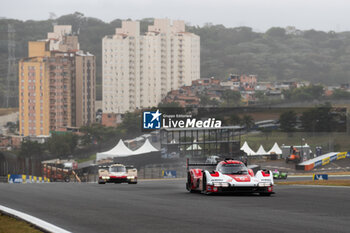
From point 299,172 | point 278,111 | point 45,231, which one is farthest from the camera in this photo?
point 278,111

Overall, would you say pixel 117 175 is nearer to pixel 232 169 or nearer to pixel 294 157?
pixel 232 169

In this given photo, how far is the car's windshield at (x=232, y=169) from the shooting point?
24.0 metres

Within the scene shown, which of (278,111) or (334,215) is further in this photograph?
(278,111)

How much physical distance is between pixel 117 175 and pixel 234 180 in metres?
18.5

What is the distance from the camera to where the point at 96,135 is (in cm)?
17462

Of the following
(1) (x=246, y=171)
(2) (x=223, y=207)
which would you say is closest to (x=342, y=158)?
(1) (x=246, y=171)

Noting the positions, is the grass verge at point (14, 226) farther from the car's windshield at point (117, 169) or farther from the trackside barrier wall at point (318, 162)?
the trackside barrier wall at point (318, 162)

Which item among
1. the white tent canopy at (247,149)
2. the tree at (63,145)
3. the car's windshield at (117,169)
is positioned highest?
the car's windshield at (117,169)

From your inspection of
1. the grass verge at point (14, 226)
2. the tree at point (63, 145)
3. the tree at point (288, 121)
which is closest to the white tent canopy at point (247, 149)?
the tree at point (288, 121)

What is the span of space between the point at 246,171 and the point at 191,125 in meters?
67.5

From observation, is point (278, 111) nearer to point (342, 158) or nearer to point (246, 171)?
point (342, 158)
